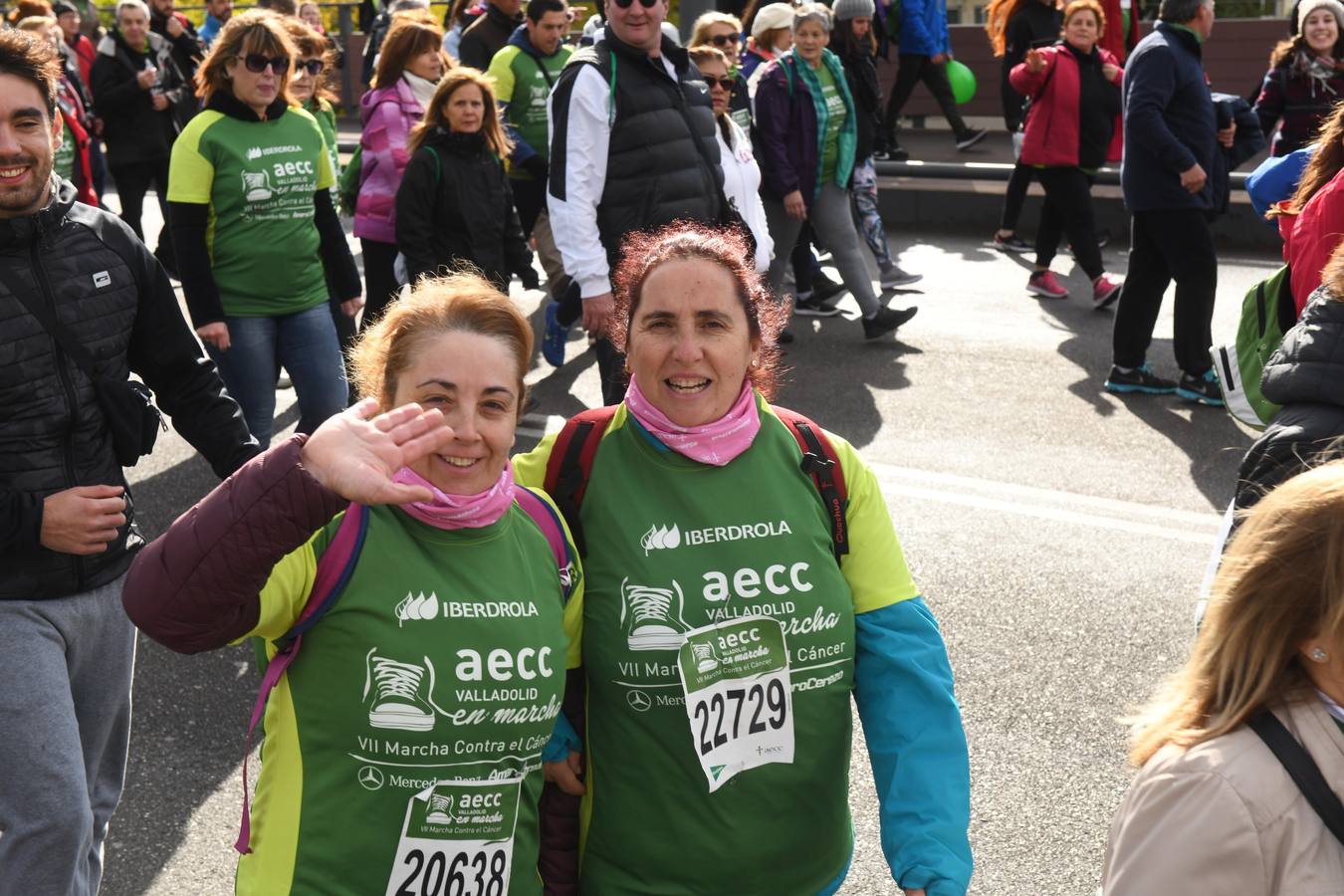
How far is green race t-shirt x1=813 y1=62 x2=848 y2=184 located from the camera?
30.9ft

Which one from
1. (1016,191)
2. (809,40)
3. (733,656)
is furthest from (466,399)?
(1016,191)

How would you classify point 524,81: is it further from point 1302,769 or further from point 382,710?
point 1302,769

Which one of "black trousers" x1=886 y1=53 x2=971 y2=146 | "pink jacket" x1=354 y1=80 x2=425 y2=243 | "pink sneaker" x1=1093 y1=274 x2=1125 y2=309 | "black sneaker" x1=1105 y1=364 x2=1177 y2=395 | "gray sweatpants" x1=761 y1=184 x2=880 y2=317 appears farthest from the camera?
"black trousers" x1=886 y1=53 x2=971 y2=146

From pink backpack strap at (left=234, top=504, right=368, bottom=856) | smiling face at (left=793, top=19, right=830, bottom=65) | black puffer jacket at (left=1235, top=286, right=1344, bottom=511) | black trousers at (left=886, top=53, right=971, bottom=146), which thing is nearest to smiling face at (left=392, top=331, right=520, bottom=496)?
pink backpack strap at (left=234, top=504, right=368, bottom=856)

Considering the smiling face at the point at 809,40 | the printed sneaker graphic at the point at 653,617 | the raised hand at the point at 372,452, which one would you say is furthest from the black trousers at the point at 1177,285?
the raised hand at the point at 372,452

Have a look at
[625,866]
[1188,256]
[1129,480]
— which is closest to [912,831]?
[625,866]

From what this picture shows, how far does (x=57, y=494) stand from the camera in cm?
310

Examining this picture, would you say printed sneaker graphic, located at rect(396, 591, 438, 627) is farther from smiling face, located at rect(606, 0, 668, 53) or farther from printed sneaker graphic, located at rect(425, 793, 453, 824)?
smiling face, located at rect(606, 0, 668, 53)

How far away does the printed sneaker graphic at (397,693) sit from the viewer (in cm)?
236

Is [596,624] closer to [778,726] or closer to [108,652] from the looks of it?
[778,726]

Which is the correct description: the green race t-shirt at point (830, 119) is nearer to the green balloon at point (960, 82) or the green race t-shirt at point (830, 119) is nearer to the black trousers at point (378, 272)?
the black trousers at point (378, 272)

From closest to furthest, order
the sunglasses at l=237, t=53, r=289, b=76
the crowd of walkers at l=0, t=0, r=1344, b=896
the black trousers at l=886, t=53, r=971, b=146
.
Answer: the crowd of walkers at l=0, t=0, r=1344, b=896 < the sunglasses at l=237, t=53, r=289, b=76 < the black trousers at l=886, t=53, r=971, b=146

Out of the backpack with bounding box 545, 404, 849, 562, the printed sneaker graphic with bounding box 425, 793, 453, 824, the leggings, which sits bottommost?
the leggings

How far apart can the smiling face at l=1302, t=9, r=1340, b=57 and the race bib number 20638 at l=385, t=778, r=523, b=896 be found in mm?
8882
